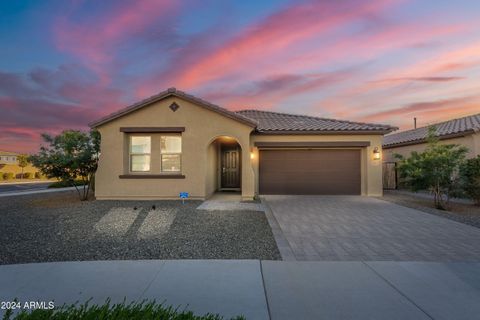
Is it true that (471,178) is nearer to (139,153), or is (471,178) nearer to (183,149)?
(183,149)

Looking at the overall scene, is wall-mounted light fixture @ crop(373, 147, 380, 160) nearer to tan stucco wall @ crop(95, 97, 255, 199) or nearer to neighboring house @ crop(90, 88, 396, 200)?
neighboring house @ crop(90, 88, 396, 200)

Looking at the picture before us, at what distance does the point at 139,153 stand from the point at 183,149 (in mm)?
2308

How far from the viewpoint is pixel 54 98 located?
17.2 metres

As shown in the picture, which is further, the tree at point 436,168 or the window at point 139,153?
the window at point 139,153

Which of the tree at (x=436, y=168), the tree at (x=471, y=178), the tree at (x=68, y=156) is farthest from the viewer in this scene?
the tree at (x=68, y=156)

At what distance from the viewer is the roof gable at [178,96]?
10.8 metres

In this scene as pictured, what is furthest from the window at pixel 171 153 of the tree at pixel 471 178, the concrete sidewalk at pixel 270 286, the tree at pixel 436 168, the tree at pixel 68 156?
the tree at pixel 471 178

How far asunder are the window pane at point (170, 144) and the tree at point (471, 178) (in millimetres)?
12513

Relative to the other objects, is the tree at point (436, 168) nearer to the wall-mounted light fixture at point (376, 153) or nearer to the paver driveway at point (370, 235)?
the paver driveway at point (370, 235)

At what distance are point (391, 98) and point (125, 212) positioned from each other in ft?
64.9

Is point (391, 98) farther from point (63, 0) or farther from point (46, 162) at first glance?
point (46, 162)

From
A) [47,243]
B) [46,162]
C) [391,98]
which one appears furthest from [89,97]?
[391,98]

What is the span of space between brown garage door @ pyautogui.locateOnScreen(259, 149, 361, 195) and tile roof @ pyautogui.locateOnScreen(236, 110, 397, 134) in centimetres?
123

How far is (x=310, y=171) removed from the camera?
13.2 metres
